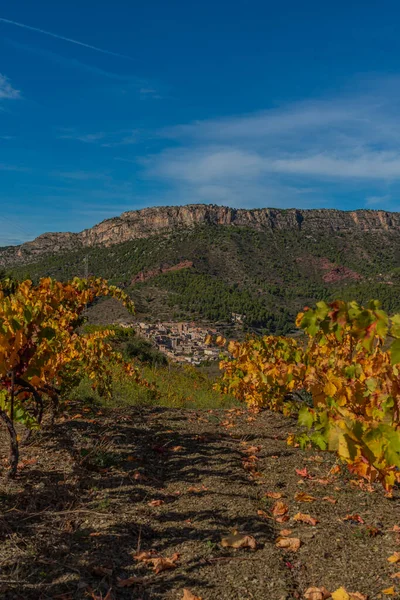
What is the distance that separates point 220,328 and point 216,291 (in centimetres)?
1771

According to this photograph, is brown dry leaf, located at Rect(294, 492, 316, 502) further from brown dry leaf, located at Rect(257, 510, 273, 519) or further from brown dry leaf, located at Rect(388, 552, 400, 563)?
brown dry leaf, located at Rect(388, 552, 400, 563)

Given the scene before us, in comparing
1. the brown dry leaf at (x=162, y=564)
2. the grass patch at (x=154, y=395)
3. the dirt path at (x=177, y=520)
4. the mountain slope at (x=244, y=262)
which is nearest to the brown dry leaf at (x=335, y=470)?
the dirt path at (x=177, y=520)

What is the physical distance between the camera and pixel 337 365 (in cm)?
448

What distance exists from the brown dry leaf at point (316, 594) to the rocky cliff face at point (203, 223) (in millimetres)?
92160

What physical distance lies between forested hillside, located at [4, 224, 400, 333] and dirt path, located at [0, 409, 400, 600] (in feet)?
165

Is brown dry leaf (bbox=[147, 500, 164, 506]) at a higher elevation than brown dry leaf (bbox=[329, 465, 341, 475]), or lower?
higher

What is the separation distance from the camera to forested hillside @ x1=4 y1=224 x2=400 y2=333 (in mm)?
61031

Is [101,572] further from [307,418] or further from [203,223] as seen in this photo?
[203,223]

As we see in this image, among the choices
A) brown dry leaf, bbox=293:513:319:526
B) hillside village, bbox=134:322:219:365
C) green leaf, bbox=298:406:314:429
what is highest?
green leaf, bbox=298:406:314:429

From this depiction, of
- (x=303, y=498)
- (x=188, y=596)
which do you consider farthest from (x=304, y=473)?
(x=188, y=596)

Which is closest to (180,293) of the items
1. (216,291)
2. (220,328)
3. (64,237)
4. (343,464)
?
(216,291)

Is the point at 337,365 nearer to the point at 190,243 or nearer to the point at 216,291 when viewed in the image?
the point at 216,291

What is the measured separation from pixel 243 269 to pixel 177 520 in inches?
2947

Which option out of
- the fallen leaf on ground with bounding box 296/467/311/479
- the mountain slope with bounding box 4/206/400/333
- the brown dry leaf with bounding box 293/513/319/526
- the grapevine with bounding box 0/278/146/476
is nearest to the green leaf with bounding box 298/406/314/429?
the brown dry leaf with bounding box 293/513/319/526
